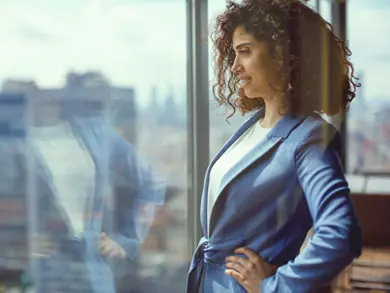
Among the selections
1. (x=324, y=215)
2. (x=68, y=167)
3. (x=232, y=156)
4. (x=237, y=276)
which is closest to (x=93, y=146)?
(x=68, y=167)

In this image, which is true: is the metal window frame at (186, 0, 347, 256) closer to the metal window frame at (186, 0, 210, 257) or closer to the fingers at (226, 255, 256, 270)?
the metal window frame at (186, 0, 210, 257)

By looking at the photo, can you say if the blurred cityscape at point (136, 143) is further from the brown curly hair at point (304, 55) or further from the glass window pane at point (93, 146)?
the brown curly hair at point (304, 55)

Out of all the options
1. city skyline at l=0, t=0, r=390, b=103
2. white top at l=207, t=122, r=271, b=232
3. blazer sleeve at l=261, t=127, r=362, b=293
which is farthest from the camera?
city skyline at l=0, t=0, r=390, b=103

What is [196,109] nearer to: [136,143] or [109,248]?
[136,143]

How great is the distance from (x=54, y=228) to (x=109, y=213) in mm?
163

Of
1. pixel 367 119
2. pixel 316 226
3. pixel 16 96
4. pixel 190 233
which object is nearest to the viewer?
pixel 316 226

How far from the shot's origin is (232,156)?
121cm

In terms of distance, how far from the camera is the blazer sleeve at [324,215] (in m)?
1.08

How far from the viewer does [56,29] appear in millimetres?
1396

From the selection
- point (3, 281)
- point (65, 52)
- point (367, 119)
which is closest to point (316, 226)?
point (367, 119)

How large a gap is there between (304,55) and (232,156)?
260mm

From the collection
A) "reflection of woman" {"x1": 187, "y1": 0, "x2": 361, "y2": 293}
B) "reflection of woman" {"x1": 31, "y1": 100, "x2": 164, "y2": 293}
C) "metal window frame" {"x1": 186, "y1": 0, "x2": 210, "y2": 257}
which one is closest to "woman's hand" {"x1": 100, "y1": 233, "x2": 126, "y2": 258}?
"reflection of woman" {"x1": 31, "y1": 100, "x2": 164, "y2": 293}

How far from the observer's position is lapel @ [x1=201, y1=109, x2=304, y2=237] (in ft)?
3.73

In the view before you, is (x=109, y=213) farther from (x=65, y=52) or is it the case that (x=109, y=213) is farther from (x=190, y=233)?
(x=65, y=52)
